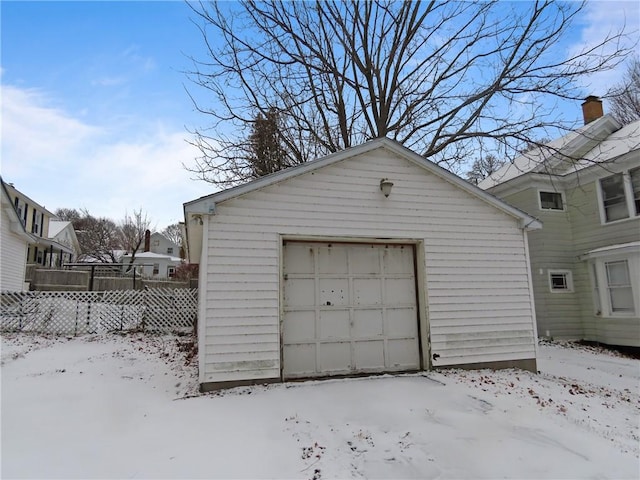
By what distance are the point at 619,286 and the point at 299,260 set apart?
1012 centimetres

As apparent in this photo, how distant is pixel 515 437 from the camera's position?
4418mm

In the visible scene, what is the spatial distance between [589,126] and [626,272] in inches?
210

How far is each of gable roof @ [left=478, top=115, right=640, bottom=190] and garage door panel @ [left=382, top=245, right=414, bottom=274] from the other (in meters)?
6.96

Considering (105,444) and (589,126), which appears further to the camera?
(589,126)

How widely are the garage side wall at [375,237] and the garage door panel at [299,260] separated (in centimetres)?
35

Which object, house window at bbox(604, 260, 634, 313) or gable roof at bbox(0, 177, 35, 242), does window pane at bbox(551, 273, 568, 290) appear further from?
gable roof at bbox(0, 177, 35, 242)

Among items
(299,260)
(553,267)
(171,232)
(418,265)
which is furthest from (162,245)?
(418,265)

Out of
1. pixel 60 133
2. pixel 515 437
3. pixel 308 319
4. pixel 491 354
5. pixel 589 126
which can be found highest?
pixel 589 126

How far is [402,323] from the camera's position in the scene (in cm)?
712

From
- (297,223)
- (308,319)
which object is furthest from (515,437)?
(297,223)

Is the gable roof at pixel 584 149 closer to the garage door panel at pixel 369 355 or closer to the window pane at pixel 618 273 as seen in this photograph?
the window pane at pixel 618 273

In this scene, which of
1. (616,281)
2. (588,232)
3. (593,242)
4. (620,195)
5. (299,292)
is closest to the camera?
(299,292)

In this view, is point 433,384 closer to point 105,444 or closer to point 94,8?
point 105,444

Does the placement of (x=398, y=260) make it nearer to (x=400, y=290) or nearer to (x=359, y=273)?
(x=400, y=290)
